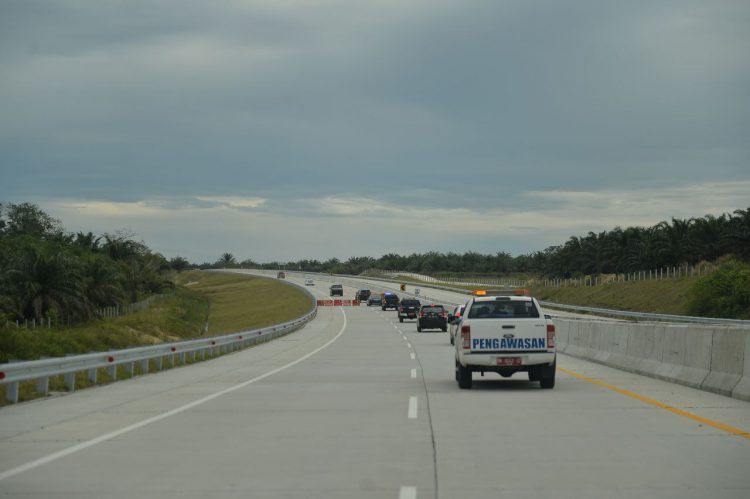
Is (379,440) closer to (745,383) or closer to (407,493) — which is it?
(407,493)

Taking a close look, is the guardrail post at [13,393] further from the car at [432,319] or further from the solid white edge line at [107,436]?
the car at [432,319]

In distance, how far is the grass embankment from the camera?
68.6 meters

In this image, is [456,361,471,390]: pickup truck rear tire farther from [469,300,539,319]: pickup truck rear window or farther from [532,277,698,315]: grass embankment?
[532,277,698,315]: grass embankment

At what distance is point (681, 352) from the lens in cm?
1891

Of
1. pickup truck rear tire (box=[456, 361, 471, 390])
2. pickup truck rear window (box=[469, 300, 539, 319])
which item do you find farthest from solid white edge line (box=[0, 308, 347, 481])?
pickup truck rear window (box=[469, 300, 539, 319])

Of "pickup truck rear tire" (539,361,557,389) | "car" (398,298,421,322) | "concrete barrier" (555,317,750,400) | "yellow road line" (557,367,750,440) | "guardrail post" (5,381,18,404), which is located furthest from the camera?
"car" (398,298,421,322)

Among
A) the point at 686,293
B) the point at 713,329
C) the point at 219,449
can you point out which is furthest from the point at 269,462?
the point at 686,293

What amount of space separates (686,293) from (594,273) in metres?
56.1

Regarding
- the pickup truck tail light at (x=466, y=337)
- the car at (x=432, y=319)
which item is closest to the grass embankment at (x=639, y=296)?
the car at (x=432, y=319)

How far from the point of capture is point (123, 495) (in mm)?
7660

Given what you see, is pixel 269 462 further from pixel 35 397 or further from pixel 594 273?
pixel 594 273

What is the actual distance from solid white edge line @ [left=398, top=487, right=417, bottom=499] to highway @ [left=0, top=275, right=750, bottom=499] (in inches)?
0.7

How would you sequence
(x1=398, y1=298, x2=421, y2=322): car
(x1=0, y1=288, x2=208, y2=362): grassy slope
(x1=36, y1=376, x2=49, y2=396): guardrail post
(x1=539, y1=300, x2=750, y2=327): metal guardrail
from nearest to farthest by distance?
(x1=36, y1=376, x2=49, y2=396): guardrail post
(x1=0, y1=288, x2=208, y2=362): grassy slope
(x1=539, y1=300, x2=750, y2=327): metal guardrail
(x1=398, y1=298, x2=421, y2=322): car

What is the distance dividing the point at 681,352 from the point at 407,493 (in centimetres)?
1277
